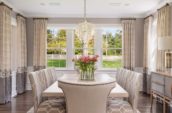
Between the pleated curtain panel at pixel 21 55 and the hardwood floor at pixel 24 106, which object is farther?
the pleated curtain panel at pixel 21 55

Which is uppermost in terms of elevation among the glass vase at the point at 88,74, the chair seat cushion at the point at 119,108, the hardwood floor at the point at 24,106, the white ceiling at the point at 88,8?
the white ceiling at the point at 88,8

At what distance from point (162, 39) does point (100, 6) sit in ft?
8.29

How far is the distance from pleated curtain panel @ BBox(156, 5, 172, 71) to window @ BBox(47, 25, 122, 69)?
7.22 ft

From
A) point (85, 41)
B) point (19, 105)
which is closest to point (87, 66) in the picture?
point (19, 105)

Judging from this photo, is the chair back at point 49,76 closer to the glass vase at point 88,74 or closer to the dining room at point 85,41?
the dining room at point 85,41

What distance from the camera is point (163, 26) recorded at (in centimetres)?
592

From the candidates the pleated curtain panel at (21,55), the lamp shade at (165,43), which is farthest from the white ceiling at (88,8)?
the lamp shade at (165,43)

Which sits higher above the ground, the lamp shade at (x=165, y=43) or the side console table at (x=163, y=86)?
the lamp shade at (x=165, y=43)

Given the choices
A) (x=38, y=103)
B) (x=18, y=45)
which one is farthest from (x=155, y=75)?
(x=18, y=45)

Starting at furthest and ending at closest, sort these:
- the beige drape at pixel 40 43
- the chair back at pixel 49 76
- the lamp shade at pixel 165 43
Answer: the beige drape at pixel 40 43, the lamp shade at pixel 165 43, the chair back at pixel 49 76

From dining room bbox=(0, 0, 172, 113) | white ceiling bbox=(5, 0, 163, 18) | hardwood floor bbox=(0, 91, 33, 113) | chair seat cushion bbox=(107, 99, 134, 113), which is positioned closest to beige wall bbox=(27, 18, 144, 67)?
dining room bbox=(0, 0, 172, 113)

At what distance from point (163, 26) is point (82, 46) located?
10.6 feet

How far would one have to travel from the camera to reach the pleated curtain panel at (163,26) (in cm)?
574

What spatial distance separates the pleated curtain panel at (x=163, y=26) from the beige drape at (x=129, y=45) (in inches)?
66.4
